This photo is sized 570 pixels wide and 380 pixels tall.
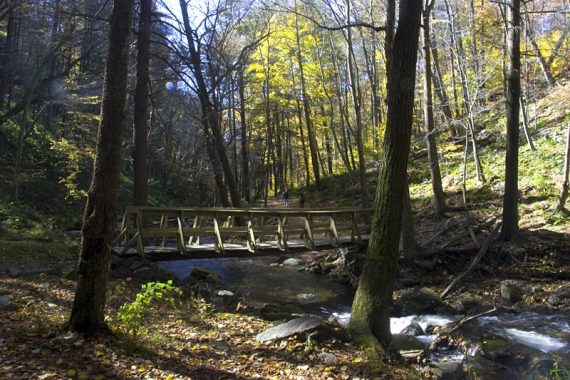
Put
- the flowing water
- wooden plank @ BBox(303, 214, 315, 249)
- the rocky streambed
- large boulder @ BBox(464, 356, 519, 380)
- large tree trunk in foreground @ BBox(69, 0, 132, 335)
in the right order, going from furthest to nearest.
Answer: wooden plank @ BBox(303, 214, 315, 249) → the flowing water → the rocky streambed → large boulder @ BBox(464, 356, 519, 380) → large tree trunk in foreground @ BBox(69, 0, 132, 335)

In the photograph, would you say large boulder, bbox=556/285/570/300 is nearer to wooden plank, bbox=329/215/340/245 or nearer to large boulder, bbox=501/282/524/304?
large boulder, bbox=501/282/524/304

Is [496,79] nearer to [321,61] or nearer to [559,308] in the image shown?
[321,61]

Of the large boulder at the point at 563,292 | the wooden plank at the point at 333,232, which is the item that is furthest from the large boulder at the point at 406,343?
the wooden plank at the point at 333,232

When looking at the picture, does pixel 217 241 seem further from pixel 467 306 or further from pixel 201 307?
pixel 467 306

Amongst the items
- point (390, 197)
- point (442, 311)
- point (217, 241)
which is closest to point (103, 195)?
point (390, 197)

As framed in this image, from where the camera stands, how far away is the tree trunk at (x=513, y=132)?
1297cm

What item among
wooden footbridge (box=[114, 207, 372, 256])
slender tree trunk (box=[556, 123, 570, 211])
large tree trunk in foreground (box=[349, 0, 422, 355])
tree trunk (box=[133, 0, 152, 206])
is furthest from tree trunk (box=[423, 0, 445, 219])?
large tree trunk in foreground (box=[349, 0, 422, 355])

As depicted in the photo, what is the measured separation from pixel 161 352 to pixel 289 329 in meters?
1.92

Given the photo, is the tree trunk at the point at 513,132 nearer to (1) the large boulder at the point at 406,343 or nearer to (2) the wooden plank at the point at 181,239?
(1) the large boulder at the point at 406,343

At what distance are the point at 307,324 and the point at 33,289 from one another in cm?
485

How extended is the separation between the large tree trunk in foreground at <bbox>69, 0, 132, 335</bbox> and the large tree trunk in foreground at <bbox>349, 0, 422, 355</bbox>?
11.7 feet

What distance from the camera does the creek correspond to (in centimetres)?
694

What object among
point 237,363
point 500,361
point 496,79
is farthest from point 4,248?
point 496,79

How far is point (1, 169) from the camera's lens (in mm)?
20359
